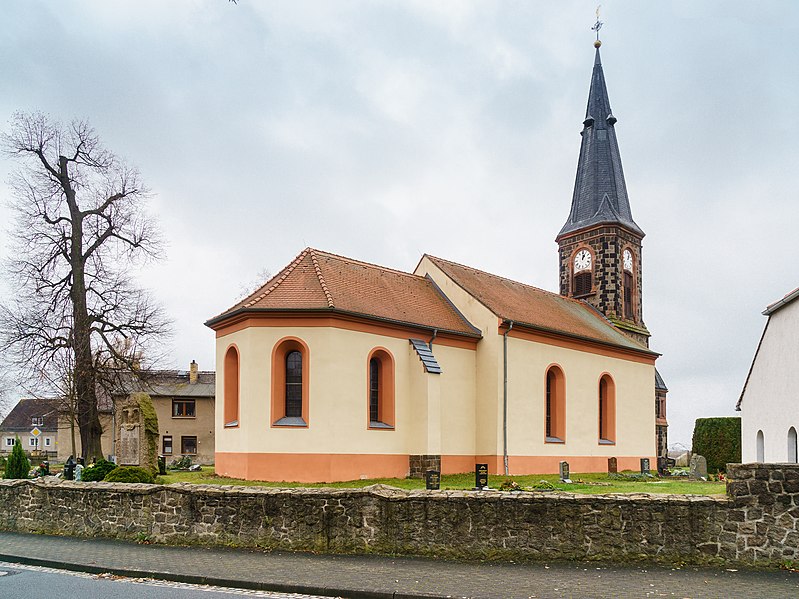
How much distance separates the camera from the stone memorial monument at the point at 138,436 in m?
20.3

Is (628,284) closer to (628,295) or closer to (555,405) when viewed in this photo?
(628,295)

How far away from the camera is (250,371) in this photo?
2150cm

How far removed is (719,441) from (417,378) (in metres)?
16.6

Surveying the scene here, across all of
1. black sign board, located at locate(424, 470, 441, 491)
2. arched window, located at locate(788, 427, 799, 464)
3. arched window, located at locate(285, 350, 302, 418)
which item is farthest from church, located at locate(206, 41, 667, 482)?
arched window, located at locate(788, 427, 799, 464)

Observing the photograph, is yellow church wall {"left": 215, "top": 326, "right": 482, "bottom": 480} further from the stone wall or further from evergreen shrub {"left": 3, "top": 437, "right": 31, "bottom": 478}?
the stone wall

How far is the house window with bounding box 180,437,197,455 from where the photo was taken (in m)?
51.8

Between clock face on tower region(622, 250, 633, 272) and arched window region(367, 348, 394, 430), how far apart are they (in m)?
20.1

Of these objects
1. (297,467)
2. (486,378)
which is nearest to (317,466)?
(297,467)

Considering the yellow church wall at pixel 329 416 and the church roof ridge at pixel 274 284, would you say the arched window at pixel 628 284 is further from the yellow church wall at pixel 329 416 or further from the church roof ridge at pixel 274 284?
the church roof ridge at pixel 274 284

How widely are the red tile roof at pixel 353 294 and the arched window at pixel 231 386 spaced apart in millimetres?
1252

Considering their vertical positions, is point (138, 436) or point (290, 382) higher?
point (290, 382)

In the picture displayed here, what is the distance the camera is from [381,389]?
76.6ft

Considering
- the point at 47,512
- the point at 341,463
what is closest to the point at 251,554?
the point at 47,512

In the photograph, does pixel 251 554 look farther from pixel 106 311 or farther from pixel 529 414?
pixel 106 311
